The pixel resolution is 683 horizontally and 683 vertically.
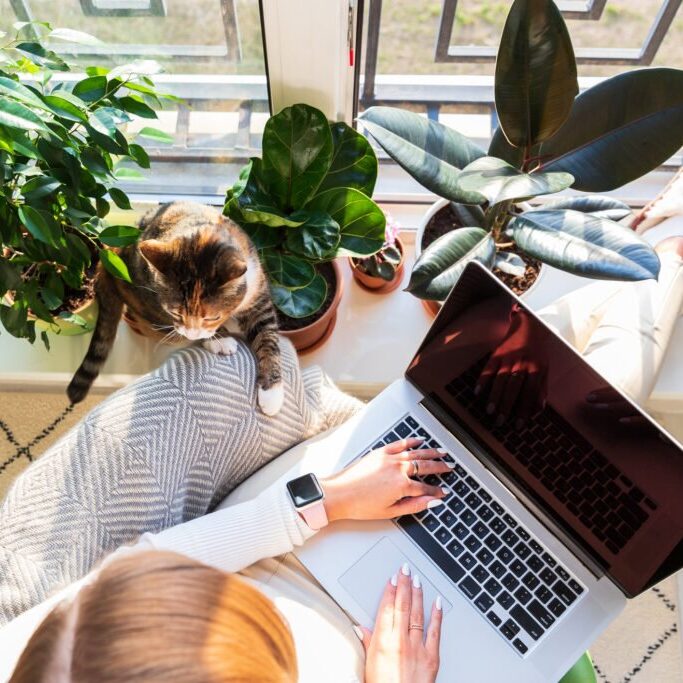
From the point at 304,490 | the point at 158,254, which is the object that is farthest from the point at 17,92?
the point at 304,490

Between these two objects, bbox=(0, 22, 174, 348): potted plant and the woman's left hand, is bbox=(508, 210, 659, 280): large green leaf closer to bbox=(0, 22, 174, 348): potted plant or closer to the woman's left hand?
the woman's left hand

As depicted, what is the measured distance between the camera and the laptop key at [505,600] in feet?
3.23

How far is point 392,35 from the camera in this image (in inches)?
51.8

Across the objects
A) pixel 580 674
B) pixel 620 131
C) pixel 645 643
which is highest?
pixel 620 131

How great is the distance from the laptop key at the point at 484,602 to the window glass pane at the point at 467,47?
1.00 m

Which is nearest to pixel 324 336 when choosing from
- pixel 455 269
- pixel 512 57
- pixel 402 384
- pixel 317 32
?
pixel 402 384

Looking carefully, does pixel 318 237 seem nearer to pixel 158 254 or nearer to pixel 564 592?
pixel 158 254

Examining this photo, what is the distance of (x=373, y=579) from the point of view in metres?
1.00

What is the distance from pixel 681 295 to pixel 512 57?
653 mm

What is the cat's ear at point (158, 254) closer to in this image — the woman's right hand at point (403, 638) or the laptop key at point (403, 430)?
the laptop key at point (403, 430)

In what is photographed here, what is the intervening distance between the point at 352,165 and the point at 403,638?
0.77 m

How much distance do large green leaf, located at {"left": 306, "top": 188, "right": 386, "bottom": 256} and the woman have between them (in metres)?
A: 0.35

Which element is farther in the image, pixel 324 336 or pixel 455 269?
pixel 324 336

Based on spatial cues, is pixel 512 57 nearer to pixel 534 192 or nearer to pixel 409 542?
pixel 534 192
